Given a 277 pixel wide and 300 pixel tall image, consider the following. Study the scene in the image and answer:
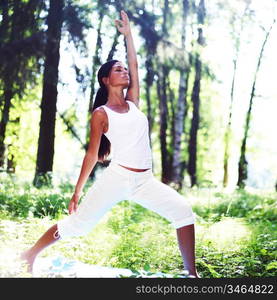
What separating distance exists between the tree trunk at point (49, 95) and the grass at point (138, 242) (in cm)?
134

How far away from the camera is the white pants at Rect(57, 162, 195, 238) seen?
3.29m

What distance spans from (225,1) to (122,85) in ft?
22.4

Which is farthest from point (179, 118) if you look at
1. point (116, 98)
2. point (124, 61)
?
point (116, 98)

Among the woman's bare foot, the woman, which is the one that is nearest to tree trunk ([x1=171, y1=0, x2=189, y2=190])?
the woman

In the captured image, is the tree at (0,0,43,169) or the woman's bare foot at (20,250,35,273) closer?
the woman's bare foot at (20,250,35,273)

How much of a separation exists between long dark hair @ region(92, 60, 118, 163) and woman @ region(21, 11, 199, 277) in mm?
22

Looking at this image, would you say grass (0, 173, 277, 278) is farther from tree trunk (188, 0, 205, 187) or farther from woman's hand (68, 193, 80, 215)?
tree trunk (188, 0, 205, 187)

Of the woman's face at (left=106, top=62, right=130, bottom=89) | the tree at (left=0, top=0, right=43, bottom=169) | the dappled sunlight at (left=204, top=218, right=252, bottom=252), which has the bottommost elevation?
the dappled sunlight at (left=204, top=218, right=252, bottom=252)

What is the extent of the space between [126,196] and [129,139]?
0.41 m

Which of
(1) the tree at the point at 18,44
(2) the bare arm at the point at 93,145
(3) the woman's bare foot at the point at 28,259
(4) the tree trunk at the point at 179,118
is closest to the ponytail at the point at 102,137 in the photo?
(2) the bare arm at the point at 93,145

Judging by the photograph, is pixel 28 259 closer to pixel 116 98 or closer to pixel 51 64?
pixel 116 98

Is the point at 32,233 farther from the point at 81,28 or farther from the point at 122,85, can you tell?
the point at 81,28

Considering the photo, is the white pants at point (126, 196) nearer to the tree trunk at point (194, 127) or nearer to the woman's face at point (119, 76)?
the woman's face at point (119, 76)

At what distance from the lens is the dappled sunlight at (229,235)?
15.5 ft
